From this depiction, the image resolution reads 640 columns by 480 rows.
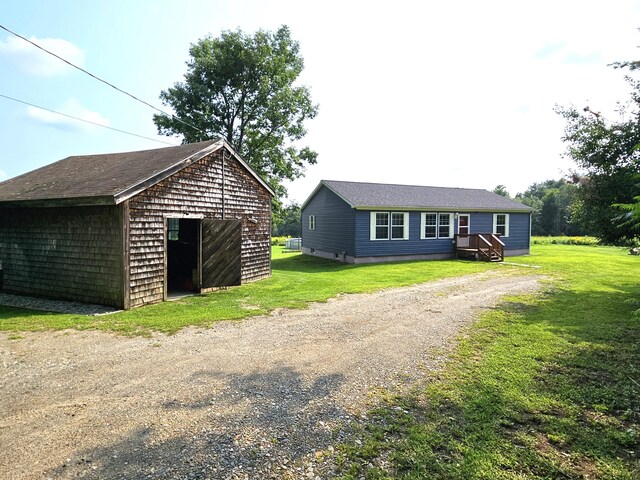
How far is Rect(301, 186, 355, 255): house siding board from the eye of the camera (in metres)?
20.0

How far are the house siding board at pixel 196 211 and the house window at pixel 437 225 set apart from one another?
10.5m

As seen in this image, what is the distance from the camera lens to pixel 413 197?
22.3m

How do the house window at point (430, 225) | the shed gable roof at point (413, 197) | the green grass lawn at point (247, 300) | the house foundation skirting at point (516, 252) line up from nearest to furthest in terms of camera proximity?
the green grass lawn at point (247, 300), the shed gable roof at point (413, 197), the house window at point (430, 225), the house foundation skirting at point (516, 252)

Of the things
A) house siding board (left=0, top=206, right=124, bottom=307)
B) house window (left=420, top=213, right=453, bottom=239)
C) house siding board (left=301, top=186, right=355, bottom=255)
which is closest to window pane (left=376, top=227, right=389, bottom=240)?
house siding board (left=301, top=186, right=355, bottom=255)

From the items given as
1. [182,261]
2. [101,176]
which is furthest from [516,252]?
[101,176]

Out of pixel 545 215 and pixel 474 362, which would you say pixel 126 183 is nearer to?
pixel 474 362

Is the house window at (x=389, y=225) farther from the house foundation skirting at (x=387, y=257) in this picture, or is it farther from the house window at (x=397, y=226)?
the house foundation skirting at (x=387, y=257)

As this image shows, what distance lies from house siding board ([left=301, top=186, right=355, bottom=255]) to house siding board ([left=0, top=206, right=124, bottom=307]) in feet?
40.7

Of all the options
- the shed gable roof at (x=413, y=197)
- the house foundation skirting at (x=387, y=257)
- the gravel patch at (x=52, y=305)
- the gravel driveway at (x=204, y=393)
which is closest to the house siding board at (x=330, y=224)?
the house foundation skirting at (x=387, y=257)

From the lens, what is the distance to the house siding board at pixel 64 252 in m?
9.18

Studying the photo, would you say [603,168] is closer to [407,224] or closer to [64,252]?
[407,224]

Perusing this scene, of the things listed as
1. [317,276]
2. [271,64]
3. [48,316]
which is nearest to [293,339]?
[48,316]

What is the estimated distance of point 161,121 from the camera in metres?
27.5

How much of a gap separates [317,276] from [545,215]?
64.6 metres
